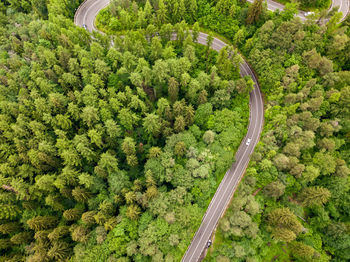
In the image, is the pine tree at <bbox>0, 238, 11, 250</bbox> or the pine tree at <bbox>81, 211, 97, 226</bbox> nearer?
the pine tree at <bbox>81, 211, 97, 226</bbox>

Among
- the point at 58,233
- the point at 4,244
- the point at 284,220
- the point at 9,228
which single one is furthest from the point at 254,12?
the point at 4,244

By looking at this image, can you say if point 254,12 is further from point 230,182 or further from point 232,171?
point 230,182

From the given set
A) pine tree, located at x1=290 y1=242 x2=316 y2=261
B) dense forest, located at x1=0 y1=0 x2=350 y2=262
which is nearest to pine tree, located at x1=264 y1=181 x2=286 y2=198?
dense forest, located at x1=0 y1=0 x2=350 y2=262

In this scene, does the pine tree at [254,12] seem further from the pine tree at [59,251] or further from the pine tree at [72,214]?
the pine tree at [59,251]

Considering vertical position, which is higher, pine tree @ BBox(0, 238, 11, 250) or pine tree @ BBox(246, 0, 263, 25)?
pine tree @ BBox(246, 0, 263, 25)

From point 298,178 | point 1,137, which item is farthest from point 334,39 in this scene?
point 1,137

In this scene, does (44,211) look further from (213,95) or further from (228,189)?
(213,95)

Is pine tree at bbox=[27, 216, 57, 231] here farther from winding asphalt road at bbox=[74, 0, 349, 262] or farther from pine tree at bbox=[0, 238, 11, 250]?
winding asphalt road at bbox=[74, 0, 349, 262]
